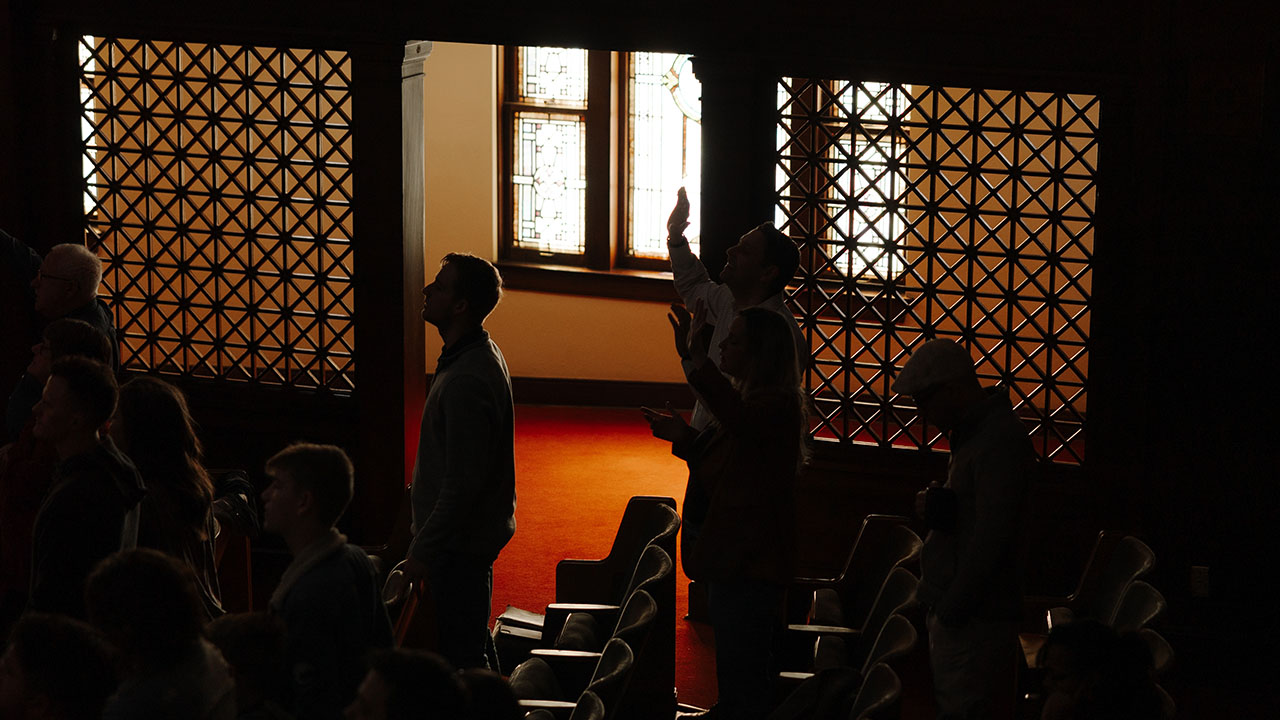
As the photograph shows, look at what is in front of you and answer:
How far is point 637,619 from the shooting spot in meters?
4.11

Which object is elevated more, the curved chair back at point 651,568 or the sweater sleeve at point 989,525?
the sweater sleeve at point 989,525

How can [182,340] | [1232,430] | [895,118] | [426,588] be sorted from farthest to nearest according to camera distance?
[182,340] < [895,118] < [1232,430] < [426,588]

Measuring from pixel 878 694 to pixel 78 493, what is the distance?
1.91m

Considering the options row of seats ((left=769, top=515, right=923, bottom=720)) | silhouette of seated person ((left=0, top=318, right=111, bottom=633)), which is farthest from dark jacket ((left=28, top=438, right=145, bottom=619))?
row of seats ((left=769, top=515, right=923, bottom=720))

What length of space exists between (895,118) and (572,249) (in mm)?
4695

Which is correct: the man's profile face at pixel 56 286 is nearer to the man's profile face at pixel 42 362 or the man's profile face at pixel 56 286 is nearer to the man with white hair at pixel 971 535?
the man's profile face at pixel 42 362

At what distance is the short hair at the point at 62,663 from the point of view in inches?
107

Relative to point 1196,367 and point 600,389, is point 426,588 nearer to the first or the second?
point 1196,367

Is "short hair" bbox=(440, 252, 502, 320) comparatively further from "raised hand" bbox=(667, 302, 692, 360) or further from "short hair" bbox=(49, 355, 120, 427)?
"short hair" bbox=(49, 355, 120, 427)

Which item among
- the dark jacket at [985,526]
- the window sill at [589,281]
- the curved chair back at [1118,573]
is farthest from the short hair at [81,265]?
the window sill at [589,281]

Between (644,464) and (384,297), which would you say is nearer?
(384,297)

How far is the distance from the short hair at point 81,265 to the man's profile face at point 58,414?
6.53ft

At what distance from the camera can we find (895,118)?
20.1ft

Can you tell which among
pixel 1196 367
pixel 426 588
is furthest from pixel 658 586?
pixel 1196 367
